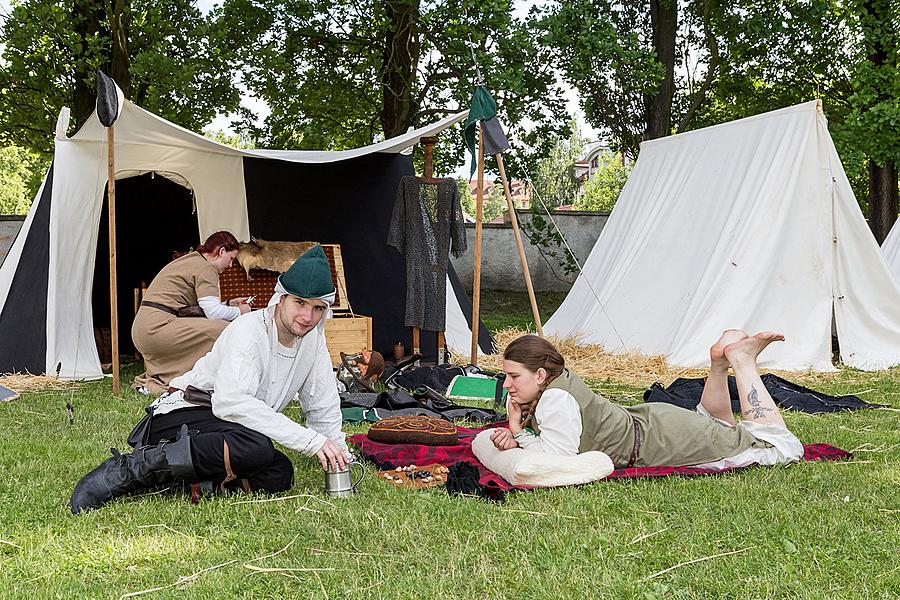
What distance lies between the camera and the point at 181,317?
4.82m

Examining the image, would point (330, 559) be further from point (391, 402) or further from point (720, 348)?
point (391, 402)

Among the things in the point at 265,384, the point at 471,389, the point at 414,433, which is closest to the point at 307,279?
the point at 265,384

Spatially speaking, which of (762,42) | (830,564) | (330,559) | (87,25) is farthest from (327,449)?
(762,42)

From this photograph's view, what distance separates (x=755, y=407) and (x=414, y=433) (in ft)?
4.13

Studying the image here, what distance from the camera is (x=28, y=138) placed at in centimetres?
990

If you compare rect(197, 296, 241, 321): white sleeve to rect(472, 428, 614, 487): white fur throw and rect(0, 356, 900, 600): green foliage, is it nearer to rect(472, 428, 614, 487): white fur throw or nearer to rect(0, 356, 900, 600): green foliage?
rect(0, 356, 900, 600): green foliage

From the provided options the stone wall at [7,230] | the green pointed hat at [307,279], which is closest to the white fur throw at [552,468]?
the green pointed hat at [307,279]

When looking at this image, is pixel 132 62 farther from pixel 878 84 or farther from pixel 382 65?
pixel 878 84

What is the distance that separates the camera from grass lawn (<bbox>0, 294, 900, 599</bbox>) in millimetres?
Answer: 1979

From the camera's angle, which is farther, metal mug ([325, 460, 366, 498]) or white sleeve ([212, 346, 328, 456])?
metal mug ([325, 460, 366, 498])

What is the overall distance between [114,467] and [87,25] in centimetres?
730

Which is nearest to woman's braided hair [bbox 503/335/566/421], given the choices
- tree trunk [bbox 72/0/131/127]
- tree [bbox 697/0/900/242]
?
tree trunk [bbox 72/0/131/127]

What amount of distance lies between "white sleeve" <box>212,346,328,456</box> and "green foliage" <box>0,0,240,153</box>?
624cm

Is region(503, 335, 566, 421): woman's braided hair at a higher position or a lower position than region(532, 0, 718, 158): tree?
lower
